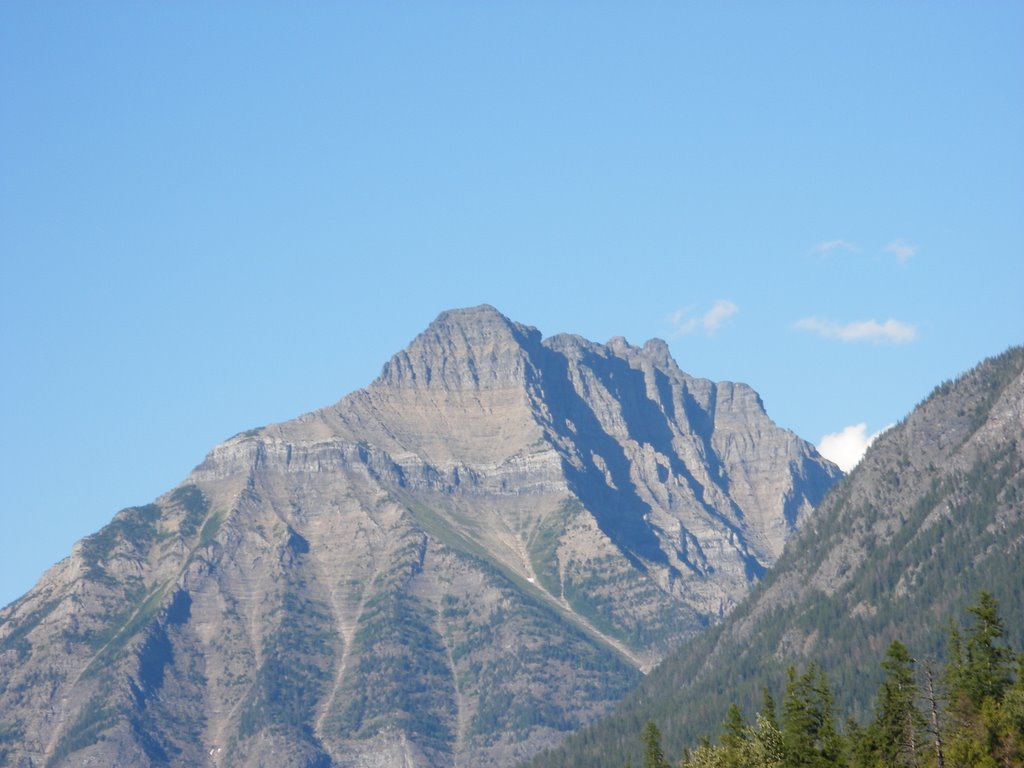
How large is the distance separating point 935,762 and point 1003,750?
7.16m

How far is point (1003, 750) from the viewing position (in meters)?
196

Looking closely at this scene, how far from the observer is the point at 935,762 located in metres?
200
